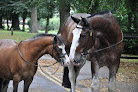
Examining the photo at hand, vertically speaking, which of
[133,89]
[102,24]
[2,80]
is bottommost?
[133,89]

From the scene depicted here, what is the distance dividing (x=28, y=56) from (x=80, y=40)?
121cm

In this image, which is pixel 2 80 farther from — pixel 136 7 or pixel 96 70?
pixel 136 7

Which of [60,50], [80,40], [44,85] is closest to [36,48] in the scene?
[60,50]

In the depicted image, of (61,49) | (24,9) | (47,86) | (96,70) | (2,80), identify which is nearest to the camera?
(61,49)

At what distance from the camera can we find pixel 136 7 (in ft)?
43.3

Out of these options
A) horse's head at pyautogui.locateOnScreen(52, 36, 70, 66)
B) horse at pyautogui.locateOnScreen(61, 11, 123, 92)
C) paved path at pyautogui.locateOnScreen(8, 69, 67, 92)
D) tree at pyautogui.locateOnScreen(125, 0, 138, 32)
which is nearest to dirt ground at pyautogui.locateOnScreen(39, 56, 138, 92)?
paved path at pyautogui.locateOnScreen(8, 69, 67, 92)

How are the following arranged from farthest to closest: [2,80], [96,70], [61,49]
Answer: [2,80] → [96,70] → [61,49]

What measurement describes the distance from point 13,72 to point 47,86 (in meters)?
2.67

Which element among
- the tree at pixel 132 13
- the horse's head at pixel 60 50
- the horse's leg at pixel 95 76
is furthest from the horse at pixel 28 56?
the tree at pixel 132 13

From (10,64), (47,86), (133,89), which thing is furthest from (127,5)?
(10,64)

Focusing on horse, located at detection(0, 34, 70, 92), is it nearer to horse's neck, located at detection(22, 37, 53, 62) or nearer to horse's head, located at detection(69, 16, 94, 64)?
horse's neck, located at detection(22, 37, 53, 62)

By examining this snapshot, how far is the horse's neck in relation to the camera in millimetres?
Result: 4531

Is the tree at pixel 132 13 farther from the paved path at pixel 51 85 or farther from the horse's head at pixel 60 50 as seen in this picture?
the horse's head at pixel 60 50

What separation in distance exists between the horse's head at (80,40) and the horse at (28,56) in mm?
191
